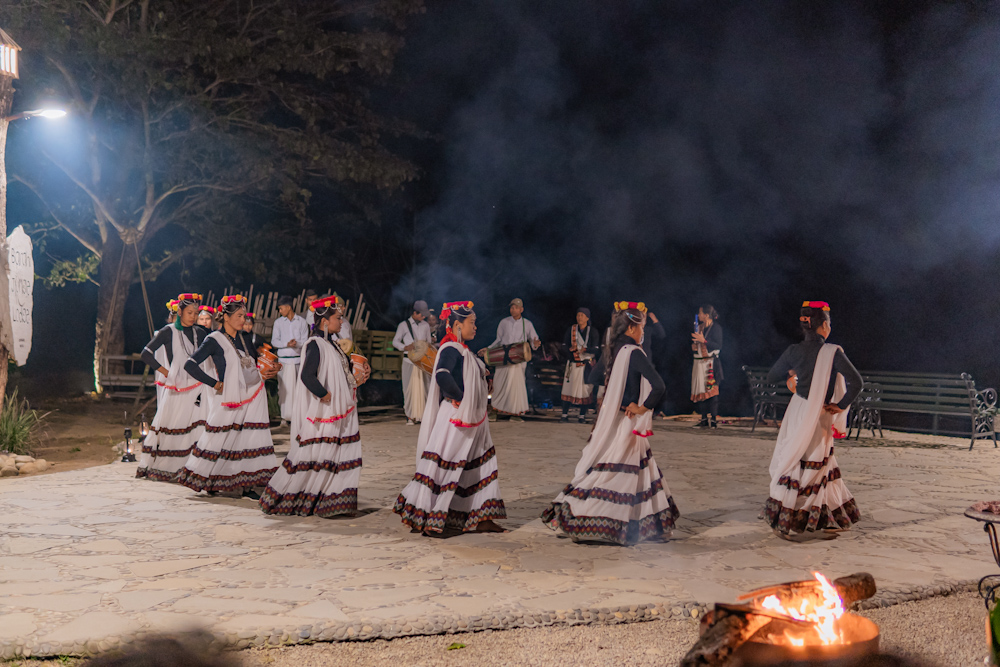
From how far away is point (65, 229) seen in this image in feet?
58.2

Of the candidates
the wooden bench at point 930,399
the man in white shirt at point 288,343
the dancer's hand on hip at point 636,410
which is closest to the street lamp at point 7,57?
the man in white shirt at point 288,343

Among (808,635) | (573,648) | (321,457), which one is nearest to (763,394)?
(321,457)

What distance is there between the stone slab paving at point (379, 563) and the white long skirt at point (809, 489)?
18 cm

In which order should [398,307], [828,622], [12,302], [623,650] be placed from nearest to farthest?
[828,622]
[623,650]
[12,302]
[398,307]

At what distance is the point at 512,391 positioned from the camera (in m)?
13.1

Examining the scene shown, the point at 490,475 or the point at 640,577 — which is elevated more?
the point at 490,475

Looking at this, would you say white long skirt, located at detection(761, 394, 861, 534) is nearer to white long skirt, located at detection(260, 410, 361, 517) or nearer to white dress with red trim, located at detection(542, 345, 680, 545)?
white dress with red trim, located at detection(542, 345, 680, 545)

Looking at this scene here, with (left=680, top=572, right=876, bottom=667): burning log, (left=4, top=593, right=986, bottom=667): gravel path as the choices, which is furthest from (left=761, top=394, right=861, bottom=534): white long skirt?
(left=680, top=572, right=876, bottom=667): burning log

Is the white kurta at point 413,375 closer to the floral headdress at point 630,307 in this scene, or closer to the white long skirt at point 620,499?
the floral headdress at point 630,307

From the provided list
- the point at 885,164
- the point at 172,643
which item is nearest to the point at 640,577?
the point at 172,643

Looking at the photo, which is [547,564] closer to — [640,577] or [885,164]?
[640,577]

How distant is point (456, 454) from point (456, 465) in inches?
3.1

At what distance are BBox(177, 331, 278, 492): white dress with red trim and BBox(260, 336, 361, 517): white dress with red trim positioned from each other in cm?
96

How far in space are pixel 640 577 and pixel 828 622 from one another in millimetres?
1973
